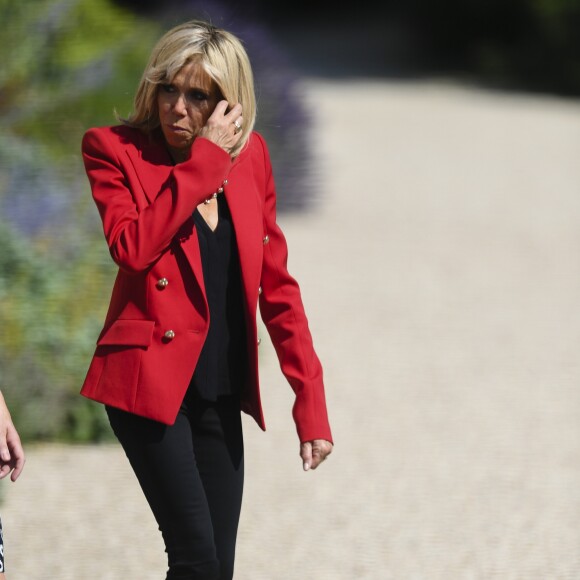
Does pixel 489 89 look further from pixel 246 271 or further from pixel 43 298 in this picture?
pixel 246 271

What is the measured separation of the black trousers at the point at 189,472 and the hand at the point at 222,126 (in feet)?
1.71

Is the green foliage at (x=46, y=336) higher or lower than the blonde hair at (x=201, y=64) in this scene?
lower

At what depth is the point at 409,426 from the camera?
538cm

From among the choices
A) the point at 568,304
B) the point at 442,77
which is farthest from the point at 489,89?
the point at 568,304

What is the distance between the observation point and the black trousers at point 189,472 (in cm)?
260

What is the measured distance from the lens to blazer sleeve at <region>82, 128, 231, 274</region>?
8.22 feet

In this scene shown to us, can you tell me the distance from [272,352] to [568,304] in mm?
2053

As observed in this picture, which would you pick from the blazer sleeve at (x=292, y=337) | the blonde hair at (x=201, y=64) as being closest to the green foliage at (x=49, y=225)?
the blazer sleeve at (x=292, y=337)

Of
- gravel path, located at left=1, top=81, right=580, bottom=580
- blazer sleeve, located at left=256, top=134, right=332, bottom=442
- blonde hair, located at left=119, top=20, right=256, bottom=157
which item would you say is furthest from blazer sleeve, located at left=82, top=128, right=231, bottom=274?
gravel path, located at left=1, top=81, right=580, bottom=580

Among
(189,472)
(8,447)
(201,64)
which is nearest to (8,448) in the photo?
(8,447)

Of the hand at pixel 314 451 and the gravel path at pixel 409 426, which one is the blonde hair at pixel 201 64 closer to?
the hand at pixel 314 451

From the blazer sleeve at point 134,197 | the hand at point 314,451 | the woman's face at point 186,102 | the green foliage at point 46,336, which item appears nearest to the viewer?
the blazer sleeve at point 134,197

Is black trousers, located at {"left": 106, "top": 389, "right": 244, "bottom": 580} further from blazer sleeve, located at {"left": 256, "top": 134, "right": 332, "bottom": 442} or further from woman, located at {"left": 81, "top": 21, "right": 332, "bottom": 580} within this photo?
blazer sleeve, located at {"left": 256, "top": 134, "right": 332, "bottom": 442}

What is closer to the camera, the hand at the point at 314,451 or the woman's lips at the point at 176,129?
the woman's lips at the point at 176,129
